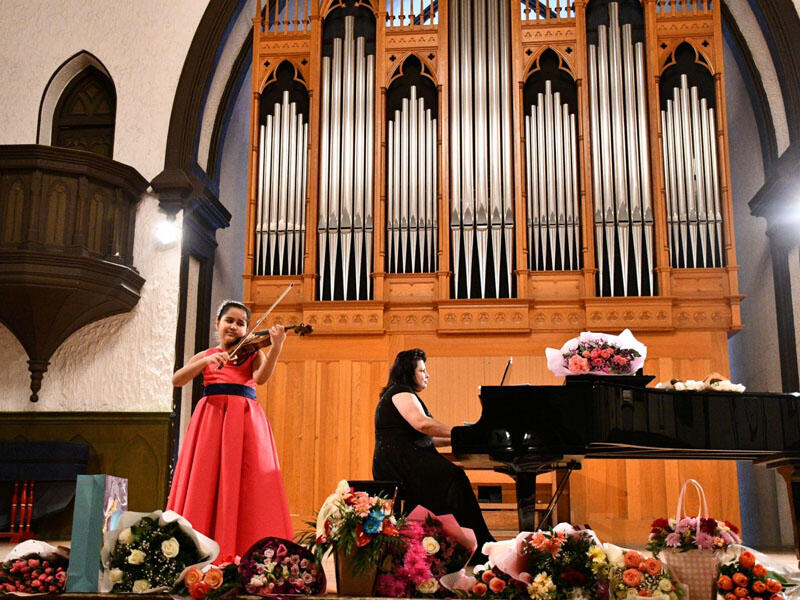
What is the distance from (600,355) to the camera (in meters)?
4.80

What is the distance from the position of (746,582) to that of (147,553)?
2.16 metres

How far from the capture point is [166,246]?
834 cm

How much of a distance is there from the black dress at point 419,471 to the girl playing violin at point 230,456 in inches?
24.2

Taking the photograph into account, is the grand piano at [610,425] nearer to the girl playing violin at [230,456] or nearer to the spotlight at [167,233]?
the girl playing violin at [230,456]

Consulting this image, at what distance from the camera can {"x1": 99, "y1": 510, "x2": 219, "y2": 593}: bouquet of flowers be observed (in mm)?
3225

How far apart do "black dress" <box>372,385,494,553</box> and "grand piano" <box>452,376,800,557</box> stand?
0.58 feet

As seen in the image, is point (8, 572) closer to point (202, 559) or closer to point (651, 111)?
point (202, 559)

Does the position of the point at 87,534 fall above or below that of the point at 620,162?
below

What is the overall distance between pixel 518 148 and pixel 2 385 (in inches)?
205

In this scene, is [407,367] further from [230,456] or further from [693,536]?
[693,536]

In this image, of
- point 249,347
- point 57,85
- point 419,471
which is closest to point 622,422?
point 419,471

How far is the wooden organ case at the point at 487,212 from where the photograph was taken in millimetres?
7969

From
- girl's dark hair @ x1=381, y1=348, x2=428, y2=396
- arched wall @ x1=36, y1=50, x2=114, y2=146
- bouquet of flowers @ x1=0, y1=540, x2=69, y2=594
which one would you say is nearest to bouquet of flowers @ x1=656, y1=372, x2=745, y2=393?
girl's dark hair @ x1=381, y1=348, x2=428, y2=396

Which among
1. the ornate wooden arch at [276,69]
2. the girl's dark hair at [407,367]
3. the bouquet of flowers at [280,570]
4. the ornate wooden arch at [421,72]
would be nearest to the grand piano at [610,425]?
the girl's dark hair at [407,367]
